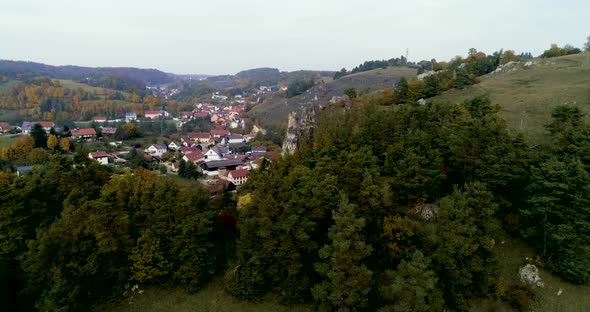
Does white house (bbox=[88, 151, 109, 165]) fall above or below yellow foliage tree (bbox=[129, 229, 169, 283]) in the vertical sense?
below

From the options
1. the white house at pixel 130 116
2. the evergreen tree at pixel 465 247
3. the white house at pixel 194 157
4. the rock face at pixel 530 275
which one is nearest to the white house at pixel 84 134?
the white house at pixel 194 157

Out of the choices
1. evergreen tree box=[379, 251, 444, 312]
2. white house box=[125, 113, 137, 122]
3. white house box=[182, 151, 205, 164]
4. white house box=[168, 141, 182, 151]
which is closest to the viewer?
evergreen tree box=[379, 251, 444, 312]

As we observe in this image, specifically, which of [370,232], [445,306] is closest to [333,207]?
[370,232]

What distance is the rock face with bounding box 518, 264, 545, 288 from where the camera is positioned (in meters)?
16.9

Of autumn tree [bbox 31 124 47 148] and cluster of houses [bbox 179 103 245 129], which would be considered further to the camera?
cluster of houses [bbox 179 103 245 129]

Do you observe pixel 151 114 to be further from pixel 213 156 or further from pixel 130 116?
pixel 213 156

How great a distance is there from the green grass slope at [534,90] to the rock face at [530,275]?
14092mm

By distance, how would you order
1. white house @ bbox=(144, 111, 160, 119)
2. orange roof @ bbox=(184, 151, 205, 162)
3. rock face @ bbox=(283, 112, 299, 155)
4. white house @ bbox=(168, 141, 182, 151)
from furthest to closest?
white house @ bbox=(144, 111, 160, 119) → white house @ bbox=(168, 141, 182, 151) → orange roof @ bbox=(184, 151, 205, 162) → rock face @ bbox=(283, 112, 299, 155)

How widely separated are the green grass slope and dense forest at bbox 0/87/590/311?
1138cm

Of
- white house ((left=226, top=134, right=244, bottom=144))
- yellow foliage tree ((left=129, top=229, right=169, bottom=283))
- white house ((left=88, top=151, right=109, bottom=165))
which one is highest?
yellow foliage tree ((left=129, top=229, right=169, bottom=283))

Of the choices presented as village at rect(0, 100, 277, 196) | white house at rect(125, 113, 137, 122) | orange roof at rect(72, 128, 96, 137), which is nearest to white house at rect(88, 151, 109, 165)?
village at rect(0, 100, 277, 196)

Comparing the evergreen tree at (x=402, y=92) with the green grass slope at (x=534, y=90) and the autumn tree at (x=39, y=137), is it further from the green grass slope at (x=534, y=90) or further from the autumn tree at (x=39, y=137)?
the autumn tree at (x=39, y=137)

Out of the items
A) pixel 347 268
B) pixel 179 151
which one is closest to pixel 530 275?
pixel 347 268

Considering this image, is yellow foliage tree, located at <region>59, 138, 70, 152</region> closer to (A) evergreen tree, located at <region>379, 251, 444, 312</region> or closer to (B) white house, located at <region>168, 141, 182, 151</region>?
(B) white house, located at <region>168, 141, 182, 151</region>
